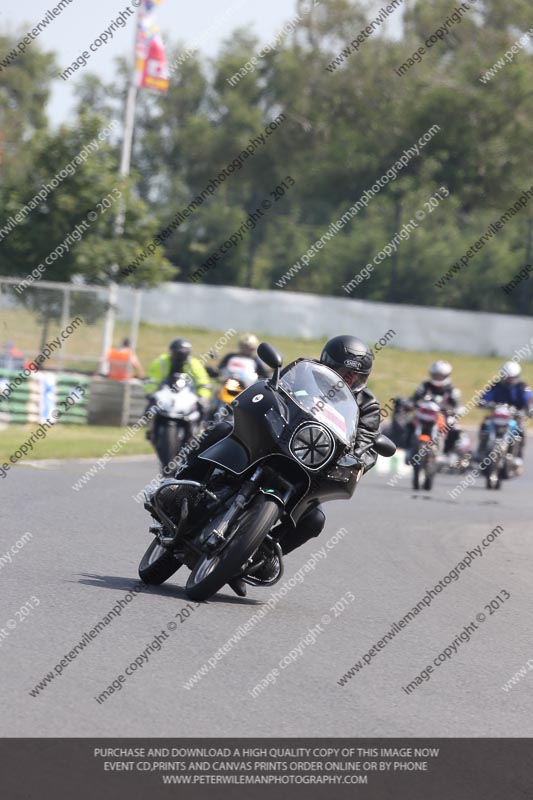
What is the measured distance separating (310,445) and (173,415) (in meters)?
7.93

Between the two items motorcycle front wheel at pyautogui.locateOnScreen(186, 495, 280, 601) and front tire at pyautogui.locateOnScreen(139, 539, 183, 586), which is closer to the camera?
motorcycle front wheel at pyautogui.locateOnScreen(186, 495, 280, 601)

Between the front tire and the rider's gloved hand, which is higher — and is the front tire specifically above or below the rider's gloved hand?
above

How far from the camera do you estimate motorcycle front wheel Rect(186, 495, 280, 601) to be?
23.9 feet

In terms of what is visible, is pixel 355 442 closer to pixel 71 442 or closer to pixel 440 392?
pixel 440 392

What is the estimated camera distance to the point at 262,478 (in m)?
7.51

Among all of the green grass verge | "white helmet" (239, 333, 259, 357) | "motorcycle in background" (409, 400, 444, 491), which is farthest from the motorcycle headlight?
"motorcycle in background" (409, 400, 444, 491)

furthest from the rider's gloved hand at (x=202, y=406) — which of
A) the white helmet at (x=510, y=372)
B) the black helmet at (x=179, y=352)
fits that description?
the white helmet at (x=510, y=372)

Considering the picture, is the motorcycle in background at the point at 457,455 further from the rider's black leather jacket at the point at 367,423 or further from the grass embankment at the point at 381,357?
the rider's black leather jacket at the point at 367,423

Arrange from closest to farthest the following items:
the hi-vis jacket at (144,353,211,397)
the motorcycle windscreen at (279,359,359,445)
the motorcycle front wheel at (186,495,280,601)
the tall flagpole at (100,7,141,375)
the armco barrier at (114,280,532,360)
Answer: the motorcycle front wheel at (186,495,280,601), the motorcycle windscreen at (279,359,359,445), the hi-vis jacket at (144,353,211,397), the tall flagpole at (100,7,141,375), the armco barrier at (114,280,532,360)

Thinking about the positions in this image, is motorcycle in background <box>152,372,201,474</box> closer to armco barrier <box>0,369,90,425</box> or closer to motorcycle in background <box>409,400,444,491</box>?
motorcycle in background <box>409,400,444,491</box>

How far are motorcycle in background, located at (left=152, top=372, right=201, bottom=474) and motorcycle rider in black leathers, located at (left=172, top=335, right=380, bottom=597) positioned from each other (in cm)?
710
